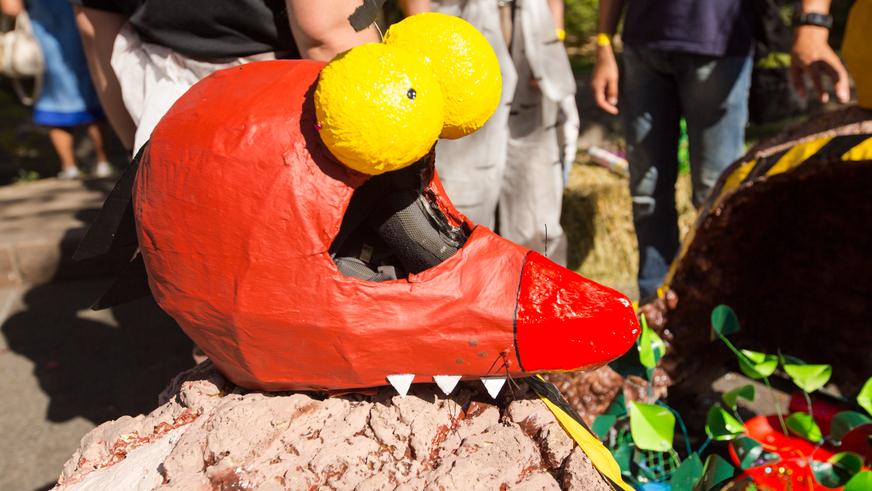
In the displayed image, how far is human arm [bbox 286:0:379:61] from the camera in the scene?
4.31 ft

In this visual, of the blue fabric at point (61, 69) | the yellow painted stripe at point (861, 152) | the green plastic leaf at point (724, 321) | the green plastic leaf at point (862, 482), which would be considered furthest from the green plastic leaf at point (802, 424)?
the blue fabric at point (61, 69)

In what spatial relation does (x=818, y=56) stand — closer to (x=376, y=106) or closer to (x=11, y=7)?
(x=376, y=106)

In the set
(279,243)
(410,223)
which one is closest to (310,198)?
(279,243)

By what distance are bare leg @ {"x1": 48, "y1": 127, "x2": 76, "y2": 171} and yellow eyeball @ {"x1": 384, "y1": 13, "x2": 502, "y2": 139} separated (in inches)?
168

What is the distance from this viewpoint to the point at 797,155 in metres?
1.89

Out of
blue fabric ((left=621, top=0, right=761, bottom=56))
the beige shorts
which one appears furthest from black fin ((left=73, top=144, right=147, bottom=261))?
blue fabric ((left=621, top=0, right=761, bottom=56))

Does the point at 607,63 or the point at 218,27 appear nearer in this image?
the point at 218,27

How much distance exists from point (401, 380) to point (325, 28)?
603mm

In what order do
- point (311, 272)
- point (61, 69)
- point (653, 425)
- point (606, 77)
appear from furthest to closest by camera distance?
point (61, 69) < point (606, 77) < point (653, 425) < point (311, 272)

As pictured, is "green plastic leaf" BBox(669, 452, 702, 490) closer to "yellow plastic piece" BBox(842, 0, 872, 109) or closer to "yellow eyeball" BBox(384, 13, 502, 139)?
"yellow eyeball" BBox(384, 13, 502, 139)

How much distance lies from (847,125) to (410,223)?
1.27m

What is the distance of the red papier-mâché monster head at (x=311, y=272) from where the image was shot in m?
1.15

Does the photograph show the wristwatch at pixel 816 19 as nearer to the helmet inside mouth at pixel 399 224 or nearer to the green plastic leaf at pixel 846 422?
the green plastic leaf at pixel 846 422

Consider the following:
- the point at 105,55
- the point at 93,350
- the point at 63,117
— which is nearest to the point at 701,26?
the point at 105,55
